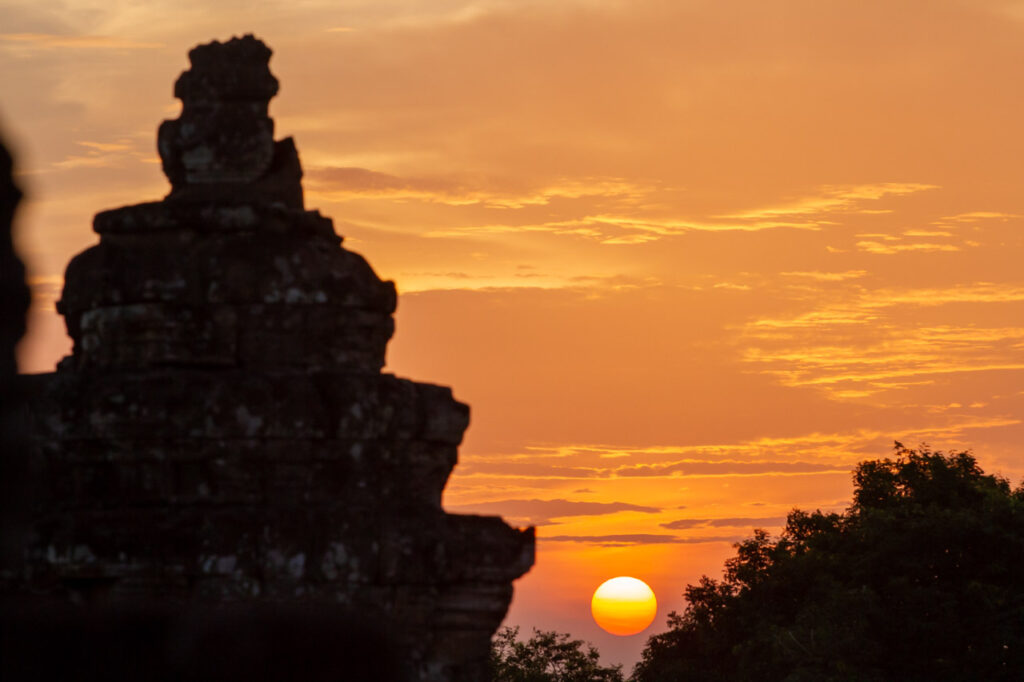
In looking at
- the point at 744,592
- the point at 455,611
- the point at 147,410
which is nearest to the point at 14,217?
the point at 147,410

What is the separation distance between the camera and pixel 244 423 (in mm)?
14523

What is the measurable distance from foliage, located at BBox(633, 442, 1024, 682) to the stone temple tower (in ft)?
103

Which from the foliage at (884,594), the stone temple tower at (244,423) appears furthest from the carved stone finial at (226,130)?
Answer: the foliage at (884,594)

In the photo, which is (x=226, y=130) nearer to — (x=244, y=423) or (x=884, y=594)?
(x=244, y=423)

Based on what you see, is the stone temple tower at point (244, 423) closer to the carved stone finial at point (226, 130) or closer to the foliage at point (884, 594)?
the carved stone finial at point (226, 130)

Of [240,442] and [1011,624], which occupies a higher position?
[1011,624]

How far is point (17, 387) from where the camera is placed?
11.0 meters

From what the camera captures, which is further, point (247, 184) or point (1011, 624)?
point (1011, 624)

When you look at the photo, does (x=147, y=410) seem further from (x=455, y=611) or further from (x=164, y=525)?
(x=455, y=611)

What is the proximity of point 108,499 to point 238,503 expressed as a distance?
1111 millimetres

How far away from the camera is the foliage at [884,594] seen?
45750mm

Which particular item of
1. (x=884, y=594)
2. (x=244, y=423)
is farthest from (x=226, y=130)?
(x=884, y=594)

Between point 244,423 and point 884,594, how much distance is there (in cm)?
3646

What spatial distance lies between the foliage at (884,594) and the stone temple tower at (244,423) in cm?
3137
